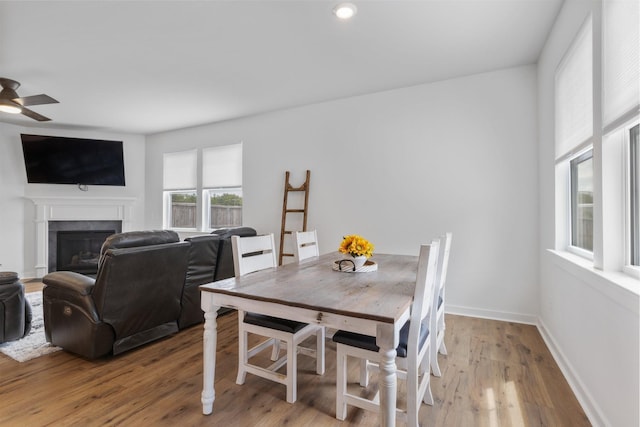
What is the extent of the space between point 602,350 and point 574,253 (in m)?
0.95

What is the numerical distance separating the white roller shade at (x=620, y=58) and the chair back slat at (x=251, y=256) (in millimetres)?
2025

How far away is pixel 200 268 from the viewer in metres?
2.86

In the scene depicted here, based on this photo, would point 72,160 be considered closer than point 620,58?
No

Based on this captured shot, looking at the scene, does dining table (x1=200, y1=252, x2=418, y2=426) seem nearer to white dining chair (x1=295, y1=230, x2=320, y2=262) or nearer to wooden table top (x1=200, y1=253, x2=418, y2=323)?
wooden table top (x1=200, y1=253, x2=418, y2=323)

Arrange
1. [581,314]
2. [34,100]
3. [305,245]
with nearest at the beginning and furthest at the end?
[581,314] < [305,245] < [34,100]

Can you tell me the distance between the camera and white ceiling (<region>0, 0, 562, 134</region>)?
2193 millimetres

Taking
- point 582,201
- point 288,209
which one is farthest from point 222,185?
point 582,201

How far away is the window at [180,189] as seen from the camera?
213 inches

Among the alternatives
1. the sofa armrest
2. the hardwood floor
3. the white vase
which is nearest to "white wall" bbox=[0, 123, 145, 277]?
the hardwood floor

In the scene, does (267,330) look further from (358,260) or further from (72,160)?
(72,160)

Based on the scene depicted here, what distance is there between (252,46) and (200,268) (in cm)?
209

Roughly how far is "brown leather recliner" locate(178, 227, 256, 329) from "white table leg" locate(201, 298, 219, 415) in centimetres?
116

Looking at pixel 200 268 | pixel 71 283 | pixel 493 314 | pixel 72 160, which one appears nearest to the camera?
pixel 71 283

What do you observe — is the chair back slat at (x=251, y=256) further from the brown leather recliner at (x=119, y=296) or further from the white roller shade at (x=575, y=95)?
the white roller shade at (x=575, y=95)
